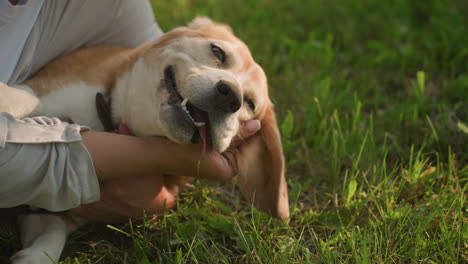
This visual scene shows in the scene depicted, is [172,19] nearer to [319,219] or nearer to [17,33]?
[17,33]

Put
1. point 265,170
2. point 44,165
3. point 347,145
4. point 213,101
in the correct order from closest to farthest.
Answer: point 44,165 → point 213,101 → point 265,170 → point 347,145

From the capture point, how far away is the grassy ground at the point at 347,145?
202 centimetres

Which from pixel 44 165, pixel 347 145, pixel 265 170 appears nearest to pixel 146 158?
pixel 44 165

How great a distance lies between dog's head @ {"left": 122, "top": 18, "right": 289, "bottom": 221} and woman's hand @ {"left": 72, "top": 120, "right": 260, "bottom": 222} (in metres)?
0.07

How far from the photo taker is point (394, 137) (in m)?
2.89

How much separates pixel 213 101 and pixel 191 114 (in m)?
0.13

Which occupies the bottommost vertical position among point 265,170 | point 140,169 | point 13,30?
point 265,170

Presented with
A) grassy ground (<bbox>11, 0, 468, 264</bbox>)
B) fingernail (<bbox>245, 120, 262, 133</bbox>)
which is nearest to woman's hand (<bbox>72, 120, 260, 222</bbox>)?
fingernail (<bbox>245, 120, 262, 133</bbox>)

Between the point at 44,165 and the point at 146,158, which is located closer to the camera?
the point at 44,165

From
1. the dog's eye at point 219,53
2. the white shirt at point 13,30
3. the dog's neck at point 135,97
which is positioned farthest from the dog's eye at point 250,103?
the white shirt at point 13,30

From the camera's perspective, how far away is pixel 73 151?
175cm

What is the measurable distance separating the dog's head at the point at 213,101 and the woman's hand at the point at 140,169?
0.23ft

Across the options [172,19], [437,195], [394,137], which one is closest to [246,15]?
[172,19]

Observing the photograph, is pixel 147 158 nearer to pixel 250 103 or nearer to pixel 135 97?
pixel 135 97
